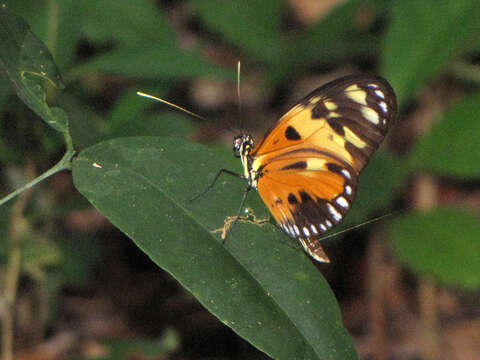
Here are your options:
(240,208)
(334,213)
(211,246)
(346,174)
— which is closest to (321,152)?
(346,174)

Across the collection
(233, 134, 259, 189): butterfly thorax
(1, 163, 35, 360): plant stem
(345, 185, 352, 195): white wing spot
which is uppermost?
(233, 134, 259, 189): butterfly thorax

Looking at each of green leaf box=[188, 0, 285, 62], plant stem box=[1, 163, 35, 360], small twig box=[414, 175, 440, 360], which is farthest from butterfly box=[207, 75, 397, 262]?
green leaf box=[188, 0, 285, 62]

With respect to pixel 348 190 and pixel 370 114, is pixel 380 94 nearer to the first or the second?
pixel 370 114

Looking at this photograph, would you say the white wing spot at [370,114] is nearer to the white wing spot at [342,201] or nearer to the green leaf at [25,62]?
the white wing spot at [342,201]

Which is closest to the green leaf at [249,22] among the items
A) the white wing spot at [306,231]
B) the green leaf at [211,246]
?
the white wing spot at [306,231]

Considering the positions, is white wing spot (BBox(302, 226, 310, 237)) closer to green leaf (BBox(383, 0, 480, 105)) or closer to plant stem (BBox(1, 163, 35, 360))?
plant stem (BBox(1, 163, 35, 360))
